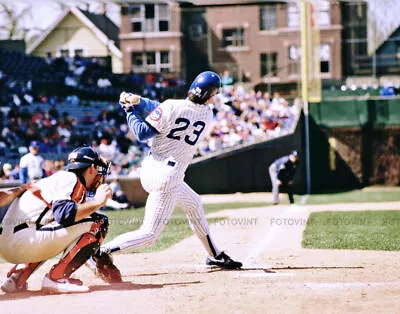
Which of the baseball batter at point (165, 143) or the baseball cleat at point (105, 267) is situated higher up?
Answer: the baseball batter at point (165, 143)

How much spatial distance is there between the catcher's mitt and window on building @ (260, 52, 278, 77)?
29.2 m

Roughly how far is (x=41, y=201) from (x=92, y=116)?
65.4 ft

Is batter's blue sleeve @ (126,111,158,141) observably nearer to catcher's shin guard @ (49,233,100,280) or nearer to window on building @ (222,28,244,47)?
A: catcher's shin guard @ (49,233,100,280)

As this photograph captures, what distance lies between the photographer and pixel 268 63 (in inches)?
1444

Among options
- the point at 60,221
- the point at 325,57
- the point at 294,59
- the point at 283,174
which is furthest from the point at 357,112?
the point at 60,221

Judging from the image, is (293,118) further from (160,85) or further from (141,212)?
(141,212)

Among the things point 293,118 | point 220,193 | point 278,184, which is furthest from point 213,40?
point 278,184

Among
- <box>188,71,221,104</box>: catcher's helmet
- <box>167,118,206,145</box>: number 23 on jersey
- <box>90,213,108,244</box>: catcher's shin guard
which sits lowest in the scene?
<box>90,213,108,244</box>: catcher's shin guard

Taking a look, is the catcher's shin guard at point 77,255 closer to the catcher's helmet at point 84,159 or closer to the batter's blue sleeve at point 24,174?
the catcher's helmet at point 84,159

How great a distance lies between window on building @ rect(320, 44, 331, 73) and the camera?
→ 119 ft

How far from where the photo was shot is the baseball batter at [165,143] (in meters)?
6.80

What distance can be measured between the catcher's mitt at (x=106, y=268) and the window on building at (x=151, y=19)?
97.6 ft

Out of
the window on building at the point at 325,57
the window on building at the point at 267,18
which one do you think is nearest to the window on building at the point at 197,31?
the window on building at the point at 267,18

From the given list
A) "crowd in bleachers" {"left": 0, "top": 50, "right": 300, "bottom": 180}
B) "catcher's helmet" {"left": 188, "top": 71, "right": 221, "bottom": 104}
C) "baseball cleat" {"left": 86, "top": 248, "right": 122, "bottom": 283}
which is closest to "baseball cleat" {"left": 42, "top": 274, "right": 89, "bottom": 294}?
"baseball cleat" {"left": 86, "top": 248, "right": 122, "bottom": 283}
